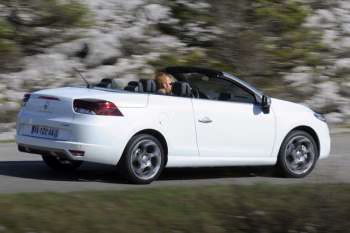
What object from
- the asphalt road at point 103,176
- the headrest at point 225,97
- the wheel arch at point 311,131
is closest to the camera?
the asphalt road at point 103,176

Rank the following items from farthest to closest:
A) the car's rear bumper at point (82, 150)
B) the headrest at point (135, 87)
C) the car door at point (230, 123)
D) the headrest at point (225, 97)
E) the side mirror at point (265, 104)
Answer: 1. the side mirror at point (265, 104)
2. the headrest at point (225, 97)
3. the car door at point (230, 123)
4. the headrest at point (135, 87)
5. the car's rear bumper at point (82, 150)

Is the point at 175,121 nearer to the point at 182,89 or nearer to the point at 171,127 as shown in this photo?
the point at 171,127

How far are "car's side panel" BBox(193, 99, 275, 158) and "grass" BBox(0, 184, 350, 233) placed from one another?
2.31 m

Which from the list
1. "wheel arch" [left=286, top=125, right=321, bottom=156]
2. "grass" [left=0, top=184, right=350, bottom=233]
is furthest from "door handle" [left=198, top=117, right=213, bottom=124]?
"grass" [left=0, top=184, right=350, bottom=233]

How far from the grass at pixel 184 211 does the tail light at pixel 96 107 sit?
1.58 meters

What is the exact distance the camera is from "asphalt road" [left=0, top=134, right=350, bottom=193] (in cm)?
1167

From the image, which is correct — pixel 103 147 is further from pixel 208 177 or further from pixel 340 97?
pixel 340 97

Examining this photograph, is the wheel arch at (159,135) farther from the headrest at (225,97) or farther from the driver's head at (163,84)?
the headrest at (225,97)

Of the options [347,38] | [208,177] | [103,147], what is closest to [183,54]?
[347,38]

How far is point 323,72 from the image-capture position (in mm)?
25906

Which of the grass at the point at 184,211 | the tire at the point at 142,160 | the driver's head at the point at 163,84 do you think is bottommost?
the grass at the point at 184,211

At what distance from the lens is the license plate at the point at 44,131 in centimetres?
1161

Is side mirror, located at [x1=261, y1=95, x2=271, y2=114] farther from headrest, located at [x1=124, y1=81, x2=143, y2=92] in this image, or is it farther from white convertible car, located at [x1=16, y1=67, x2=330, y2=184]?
headrest, located at [x1=124, y1=81, x2=143, y2=92]

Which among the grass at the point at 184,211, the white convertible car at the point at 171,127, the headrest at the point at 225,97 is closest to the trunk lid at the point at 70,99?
the white convertible car at the point at 171,127
